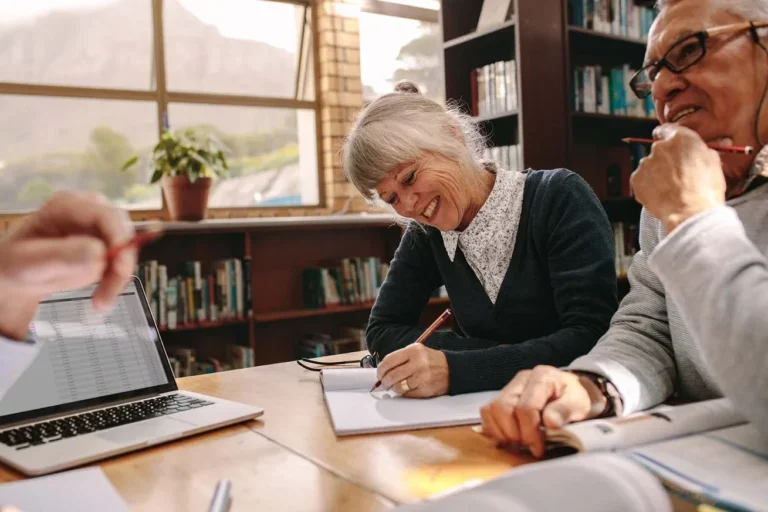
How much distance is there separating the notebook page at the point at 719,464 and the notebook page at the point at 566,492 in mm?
101

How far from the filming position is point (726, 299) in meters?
0.74

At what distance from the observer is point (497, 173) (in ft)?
5.45

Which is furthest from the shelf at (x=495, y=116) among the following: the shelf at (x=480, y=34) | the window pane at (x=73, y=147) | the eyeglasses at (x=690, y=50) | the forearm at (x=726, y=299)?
the forearm at (x=726, y=299)

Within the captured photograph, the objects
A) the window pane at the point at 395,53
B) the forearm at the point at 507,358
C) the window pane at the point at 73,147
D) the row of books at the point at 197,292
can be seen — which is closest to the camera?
the forearm at the point at 507,358

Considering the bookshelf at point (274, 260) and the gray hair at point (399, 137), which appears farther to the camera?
the bookshelf at point (274, 260)

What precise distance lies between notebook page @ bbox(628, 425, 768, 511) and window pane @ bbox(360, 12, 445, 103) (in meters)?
3.95

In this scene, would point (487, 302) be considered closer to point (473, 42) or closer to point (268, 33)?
point (473, 42)

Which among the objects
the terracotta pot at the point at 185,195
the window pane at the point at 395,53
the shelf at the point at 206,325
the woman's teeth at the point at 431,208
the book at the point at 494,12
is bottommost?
the shelf at the point at 206,325

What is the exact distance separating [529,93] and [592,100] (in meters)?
0.56

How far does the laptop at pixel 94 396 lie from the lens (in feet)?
3.18

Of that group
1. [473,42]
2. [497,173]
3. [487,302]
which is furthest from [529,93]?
[487,302]

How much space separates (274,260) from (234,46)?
1.52 meters

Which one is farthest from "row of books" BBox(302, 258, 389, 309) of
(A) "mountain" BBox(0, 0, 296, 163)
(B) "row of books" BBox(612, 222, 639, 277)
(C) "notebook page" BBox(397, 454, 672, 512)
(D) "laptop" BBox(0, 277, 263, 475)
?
(C) "notebook page" BBox(397, 454, 672, 512)

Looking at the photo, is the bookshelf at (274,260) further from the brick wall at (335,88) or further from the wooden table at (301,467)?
the wooden table at (301,467)
